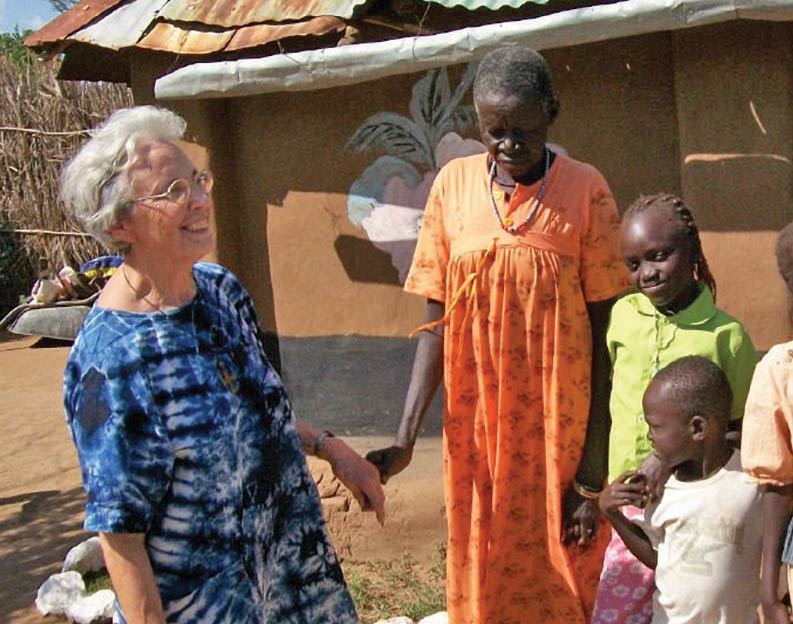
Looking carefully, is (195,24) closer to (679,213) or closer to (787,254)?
(679,213)

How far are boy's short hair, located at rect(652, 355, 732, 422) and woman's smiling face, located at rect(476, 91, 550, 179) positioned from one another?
0.59m

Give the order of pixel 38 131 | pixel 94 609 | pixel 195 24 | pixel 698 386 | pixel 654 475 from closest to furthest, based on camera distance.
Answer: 1. pixel 698 386
2. pixel 654 475
3. pixel 94 609
4. pixel 195 24
5. pixel 38 131

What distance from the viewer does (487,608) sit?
2.72 metres

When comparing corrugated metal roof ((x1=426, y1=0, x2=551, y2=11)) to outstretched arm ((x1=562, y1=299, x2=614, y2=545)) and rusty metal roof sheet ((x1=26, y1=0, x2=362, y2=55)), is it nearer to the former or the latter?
rusty metal roof sheet ((x1=26, y1=0, x2=362, y2=55))

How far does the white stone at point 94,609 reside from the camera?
423cm

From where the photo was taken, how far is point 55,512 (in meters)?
5.86

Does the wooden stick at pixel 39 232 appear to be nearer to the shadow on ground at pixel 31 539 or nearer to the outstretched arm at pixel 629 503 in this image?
the shadow on ground at pixel 31 539

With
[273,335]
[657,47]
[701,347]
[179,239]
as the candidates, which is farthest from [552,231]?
[273,335]

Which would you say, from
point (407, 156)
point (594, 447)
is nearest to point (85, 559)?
point (407, 156)

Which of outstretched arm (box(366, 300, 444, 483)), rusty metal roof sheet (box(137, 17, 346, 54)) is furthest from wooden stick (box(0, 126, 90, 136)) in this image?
outstretched arm (box(366, 300, 444, 483))

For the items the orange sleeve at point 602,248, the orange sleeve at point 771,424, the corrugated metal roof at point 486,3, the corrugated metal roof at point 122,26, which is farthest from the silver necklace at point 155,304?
the corrugated metal roof at point 122,26

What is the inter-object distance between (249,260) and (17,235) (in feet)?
26.3

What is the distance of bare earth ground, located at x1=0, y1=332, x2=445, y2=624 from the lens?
470 centimetres

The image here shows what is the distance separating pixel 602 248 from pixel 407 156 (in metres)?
2.34
